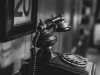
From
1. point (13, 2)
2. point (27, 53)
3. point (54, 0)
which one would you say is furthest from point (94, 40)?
point (13, 2)

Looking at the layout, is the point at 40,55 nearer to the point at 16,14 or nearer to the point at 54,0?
the point at 16,14

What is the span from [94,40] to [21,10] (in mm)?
3965

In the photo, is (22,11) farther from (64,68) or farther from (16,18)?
(64,68)

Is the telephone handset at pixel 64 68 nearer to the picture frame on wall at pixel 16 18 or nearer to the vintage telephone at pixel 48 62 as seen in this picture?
the vintage telephone at pixel 48 62

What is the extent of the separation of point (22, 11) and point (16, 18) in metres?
0.08

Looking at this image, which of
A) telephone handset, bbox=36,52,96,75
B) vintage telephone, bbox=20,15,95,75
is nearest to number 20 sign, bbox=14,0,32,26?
vintage telephone, bbox=20,15,95,75

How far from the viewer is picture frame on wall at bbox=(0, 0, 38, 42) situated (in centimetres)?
73

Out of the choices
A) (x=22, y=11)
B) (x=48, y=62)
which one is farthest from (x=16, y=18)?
(x=48, y=62)

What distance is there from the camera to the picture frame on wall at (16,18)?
0.73 meters

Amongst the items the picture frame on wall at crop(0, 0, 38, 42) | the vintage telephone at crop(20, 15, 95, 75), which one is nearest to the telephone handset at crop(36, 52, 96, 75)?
the vintage telephone at crop(20, 15, 95, 75)

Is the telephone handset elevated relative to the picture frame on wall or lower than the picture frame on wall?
lower

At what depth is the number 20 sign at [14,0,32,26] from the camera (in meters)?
0.82

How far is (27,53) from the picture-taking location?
1.06m

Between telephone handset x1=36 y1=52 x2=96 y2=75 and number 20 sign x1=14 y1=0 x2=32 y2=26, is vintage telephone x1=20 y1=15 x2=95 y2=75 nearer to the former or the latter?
telephone handset x1=36 y1=52 x2=96 y2=75
